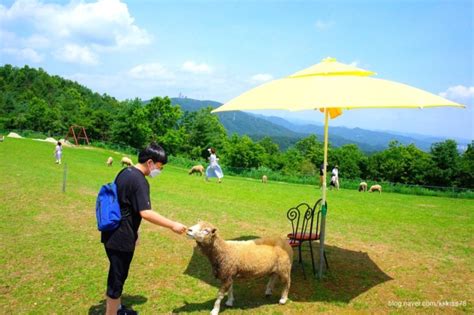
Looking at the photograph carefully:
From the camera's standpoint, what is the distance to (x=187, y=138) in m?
80.2

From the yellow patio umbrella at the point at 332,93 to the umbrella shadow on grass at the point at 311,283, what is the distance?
131 centimetres

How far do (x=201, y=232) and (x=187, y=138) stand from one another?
76.4 meters

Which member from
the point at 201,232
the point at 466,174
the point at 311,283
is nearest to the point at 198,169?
the point at 311,283

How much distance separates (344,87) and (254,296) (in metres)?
3.76

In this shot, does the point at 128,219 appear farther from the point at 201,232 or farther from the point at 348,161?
the point at 348,161

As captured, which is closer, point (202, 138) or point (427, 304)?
point (427, 304)

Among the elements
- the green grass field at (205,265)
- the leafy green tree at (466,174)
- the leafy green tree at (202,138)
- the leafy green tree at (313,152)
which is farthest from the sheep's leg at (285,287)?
the leafy green tree at (313,152)

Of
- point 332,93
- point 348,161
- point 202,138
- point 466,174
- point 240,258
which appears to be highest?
point 202,138

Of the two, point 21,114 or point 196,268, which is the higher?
point 21,114

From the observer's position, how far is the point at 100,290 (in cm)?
605

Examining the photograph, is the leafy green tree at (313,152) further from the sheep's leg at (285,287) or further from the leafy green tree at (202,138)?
the sheep's leg at (285,287)

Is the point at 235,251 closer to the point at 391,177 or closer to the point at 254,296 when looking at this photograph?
the point at 254,296

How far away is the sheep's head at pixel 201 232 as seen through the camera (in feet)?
15.3

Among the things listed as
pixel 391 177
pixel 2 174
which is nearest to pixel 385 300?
pixel 2 174
